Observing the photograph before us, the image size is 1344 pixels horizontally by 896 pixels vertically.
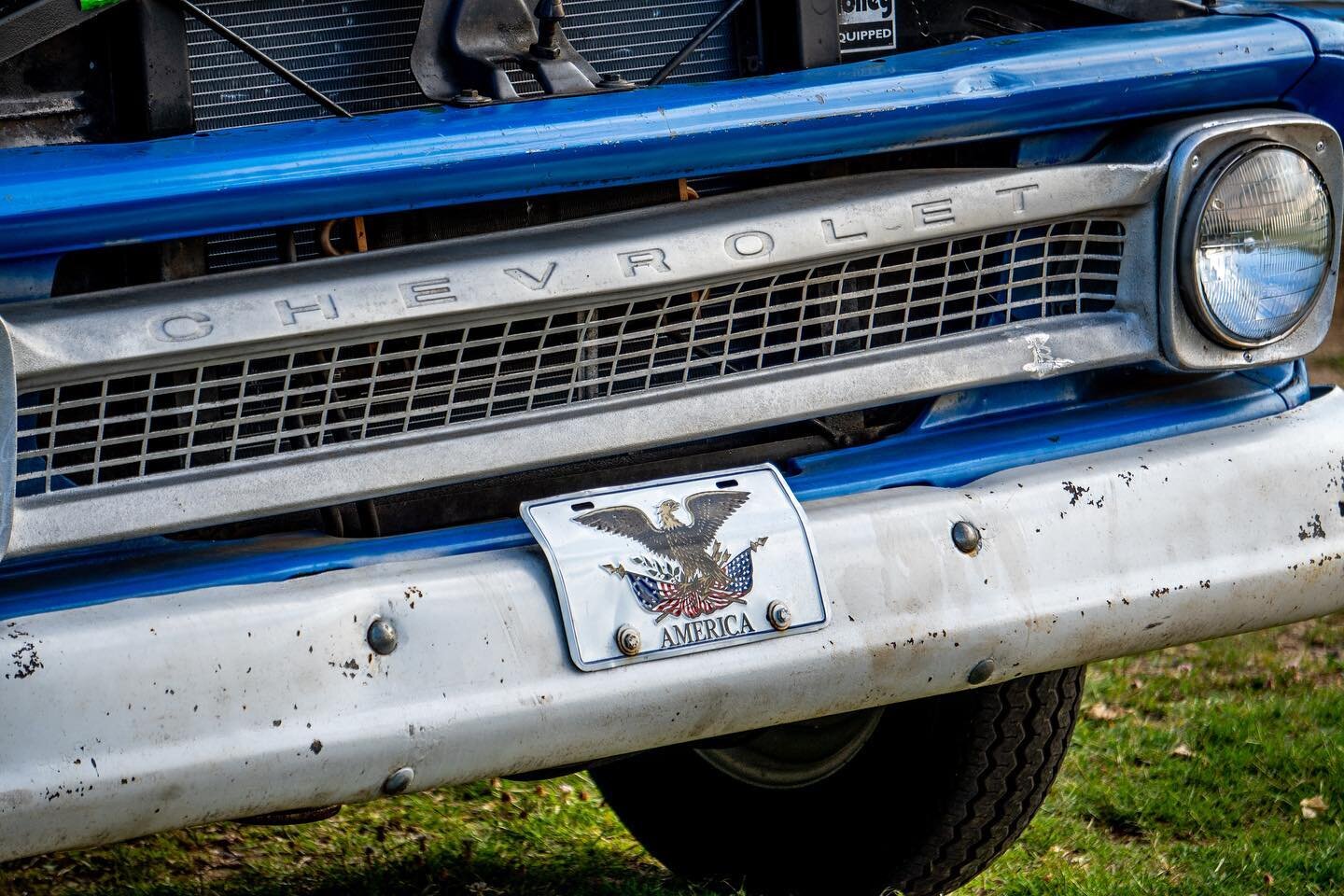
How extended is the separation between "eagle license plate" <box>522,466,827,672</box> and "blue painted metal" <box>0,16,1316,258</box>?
0.40m

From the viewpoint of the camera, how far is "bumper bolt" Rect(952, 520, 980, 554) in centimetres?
209

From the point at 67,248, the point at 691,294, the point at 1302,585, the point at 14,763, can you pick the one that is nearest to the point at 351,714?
the point at 14,763

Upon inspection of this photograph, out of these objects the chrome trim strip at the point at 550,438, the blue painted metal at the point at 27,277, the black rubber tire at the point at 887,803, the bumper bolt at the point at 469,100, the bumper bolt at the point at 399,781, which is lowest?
the black rubber tire at the point at 887,803

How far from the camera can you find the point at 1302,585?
2244mm

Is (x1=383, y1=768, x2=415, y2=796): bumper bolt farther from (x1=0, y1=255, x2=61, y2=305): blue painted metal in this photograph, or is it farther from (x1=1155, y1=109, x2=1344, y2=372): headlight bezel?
(x1=1155, y1=109, x2=1344, y2=372): headlight bezel

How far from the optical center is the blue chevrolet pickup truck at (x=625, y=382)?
1.78 metres

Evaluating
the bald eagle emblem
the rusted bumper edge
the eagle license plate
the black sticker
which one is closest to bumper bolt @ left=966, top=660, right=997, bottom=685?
the rusted bumper edge

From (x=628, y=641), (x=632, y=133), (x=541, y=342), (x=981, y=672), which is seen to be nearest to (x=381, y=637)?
(x=628, y=641)

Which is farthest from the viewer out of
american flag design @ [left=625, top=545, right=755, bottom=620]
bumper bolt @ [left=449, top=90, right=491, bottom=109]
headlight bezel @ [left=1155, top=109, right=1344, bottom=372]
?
headlight bezel @ [left=1155, top=109, right=1344, bottom=372]

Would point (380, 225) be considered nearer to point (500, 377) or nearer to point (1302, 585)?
point (500, 377)

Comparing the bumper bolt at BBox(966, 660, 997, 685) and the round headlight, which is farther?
the round headlight

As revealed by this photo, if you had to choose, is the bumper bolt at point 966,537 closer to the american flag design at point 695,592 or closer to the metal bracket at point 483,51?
the american flag design at point 695,592

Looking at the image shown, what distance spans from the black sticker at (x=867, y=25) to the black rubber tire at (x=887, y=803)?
995 mm

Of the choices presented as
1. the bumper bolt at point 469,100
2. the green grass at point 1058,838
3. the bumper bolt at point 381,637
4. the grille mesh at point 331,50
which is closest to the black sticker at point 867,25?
the grille mesh at point 331,50
